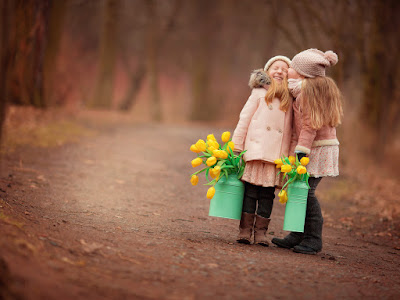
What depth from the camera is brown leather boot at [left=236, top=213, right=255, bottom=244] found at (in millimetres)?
4828

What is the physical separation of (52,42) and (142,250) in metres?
11.5

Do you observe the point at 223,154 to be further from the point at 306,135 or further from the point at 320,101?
the point at 320,101

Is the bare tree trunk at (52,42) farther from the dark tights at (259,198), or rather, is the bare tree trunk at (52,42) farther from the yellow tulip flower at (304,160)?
the yellow tulip flower at (304,160)

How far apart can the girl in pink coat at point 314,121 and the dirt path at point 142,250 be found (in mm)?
366

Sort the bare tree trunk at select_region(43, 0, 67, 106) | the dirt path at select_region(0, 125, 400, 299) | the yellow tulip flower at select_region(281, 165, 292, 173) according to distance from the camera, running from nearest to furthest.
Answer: the dirt path at select_region(0, 125, 400, 299) → the yellow tulip flower at select_region(281, 165, 292, 173) → the bare tree trunk at select_region(43, 0, 67, 106)

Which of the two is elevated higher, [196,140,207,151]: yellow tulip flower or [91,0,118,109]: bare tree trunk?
[91,0,118,109]: bare tree trunk

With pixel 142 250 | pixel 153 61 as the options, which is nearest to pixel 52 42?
pixel 153 61

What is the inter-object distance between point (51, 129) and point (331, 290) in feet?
28.8

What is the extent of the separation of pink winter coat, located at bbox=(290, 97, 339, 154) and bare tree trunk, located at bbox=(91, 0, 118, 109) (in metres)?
15.2

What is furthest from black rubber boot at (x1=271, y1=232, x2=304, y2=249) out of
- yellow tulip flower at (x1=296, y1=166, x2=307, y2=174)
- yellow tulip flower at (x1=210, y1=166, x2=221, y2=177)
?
yellow tulip flower at (x1=210, y1=166, x2=221, y2=177)

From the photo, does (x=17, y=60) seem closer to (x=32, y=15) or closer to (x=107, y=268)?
(x=32, y=15)

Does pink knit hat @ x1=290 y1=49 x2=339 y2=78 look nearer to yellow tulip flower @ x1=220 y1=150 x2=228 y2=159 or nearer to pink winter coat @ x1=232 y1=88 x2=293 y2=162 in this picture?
pink winter coat @ x1=232 y1=88 x2=293 y2=162

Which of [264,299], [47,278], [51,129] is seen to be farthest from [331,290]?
[51,129]

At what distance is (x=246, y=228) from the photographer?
4859 millimetres
